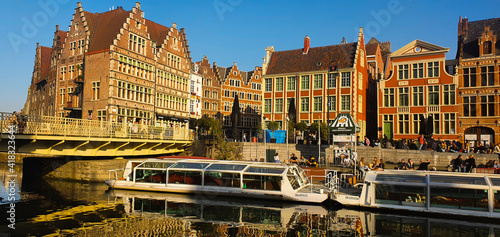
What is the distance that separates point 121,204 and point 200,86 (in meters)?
38.8

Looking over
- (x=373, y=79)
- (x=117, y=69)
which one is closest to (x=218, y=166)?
(x=117, y=69)

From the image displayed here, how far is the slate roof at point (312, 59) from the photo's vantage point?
151ft

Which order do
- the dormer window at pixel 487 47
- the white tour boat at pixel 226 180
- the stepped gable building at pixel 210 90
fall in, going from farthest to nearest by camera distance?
1. the stepped gable building at pixel 210 90
2. the dormer window at pixel 487 47
3. the white tour boat at pixel 226 180

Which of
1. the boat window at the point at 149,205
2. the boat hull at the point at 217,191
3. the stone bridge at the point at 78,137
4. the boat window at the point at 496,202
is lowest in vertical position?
the boat window at the point at 149,205

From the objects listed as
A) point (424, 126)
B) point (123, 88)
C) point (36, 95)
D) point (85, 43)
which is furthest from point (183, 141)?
point (36, 95)

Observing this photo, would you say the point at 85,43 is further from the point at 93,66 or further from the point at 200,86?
the point at 200,86

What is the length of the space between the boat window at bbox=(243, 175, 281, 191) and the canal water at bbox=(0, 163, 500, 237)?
3.02ft

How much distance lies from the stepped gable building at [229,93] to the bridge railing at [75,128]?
2874 cm

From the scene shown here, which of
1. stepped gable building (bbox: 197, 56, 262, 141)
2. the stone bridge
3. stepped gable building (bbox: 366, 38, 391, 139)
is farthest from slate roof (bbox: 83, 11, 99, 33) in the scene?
stepped gable building (bbox: 366, 38, 391, 139)

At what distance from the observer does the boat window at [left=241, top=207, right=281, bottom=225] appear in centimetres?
1633

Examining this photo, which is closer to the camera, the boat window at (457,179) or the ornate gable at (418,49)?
the boat window at (457,179)

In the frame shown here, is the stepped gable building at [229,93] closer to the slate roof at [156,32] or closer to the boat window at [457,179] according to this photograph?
the slate roof at [156,32]

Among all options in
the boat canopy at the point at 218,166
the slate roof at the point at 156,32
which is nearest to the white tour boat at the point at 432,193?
the boat canopy at the point at 218,166

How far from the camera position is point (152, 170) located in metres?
24.7
